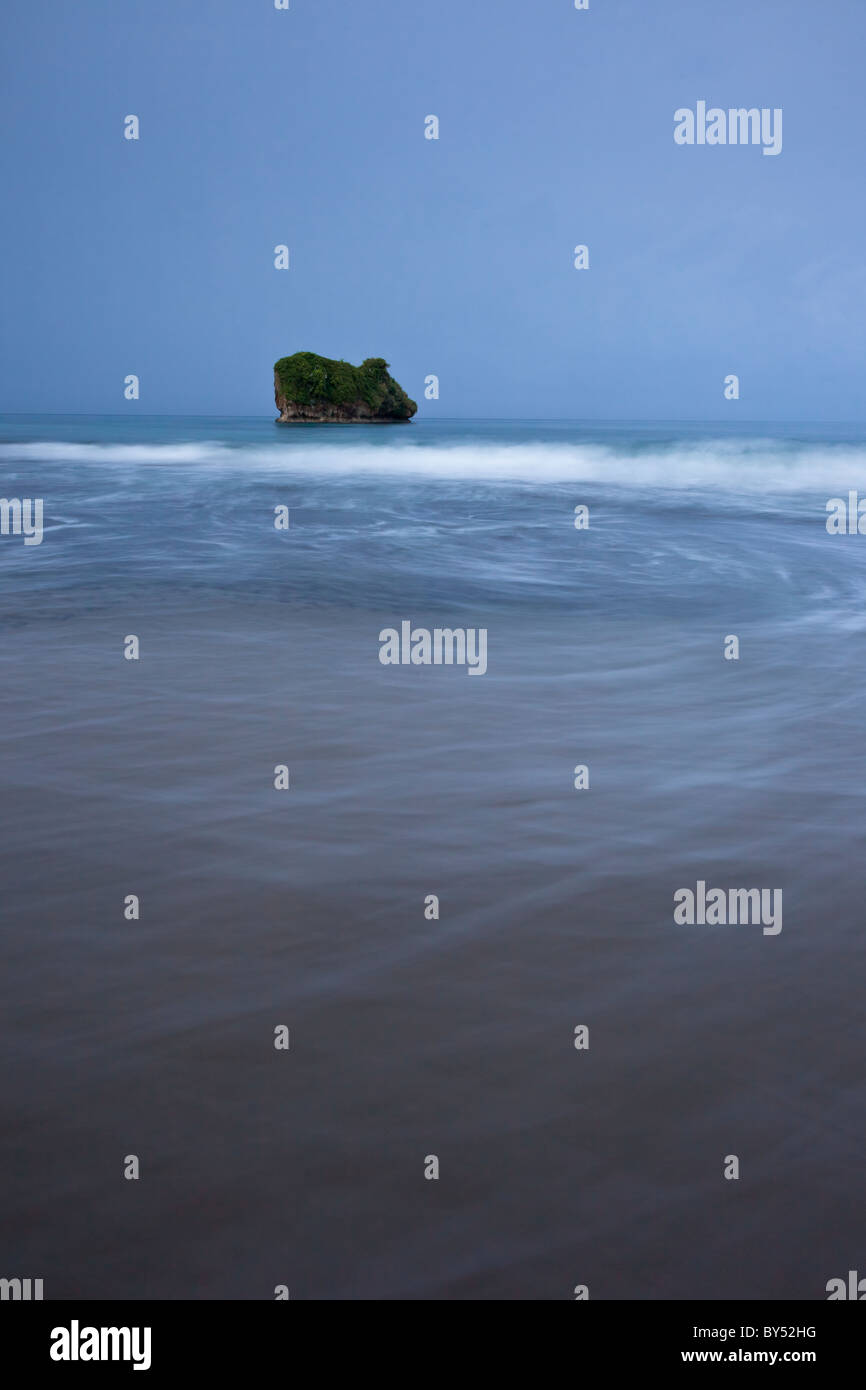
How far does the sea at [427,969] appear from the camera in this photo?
2.41 meters

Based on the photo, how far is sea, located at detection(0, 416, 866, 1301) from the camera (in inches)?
94.9

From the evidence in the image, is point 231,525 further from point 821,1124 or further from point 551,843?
point 821,1124

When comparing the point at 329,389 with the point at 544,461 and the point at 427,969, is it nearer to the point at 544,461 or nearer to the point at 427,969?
the point at 544,461

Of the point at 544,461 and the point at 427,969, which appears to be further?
the point at 544,461

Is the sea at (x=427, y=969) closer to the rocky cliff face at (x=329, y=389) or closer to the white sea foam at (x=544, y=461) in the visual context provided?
the white sea foam at (x=544, y=461)

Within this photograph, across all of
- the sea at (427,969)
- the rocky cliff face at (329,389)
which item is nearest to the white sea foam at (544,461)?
the sea at (427,969)

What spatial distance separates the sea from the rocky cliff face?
72880 mm

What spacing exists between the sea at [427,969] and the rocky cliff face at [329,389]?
72880 mm

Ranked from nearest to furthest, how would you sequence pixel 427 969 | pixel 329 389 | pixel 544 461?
pixel 427 969 < pixel 544 461 < pixel 329 389

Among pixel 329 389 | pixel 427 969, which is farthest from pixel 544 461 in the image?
pixel 329 389

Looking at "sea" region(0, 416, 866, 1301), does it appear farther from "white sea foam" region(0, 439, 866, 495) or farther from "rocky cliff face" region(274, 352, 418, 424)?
"rocky cliff face" region(274, 352, 418, 424)

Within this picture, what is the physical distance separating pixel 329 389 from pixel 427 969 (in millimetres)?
78635

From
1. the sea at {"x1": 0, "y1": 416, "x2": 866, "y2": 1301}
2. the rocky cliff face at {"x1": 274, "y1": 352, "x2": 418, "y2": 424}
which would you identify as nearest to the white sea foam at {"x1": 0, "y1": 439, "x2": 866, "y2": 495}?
the sea at {"x1": 0, "y1": 416, "x2": 866, "y2": 1301}

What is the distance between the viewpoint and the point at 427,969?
3.41 m
